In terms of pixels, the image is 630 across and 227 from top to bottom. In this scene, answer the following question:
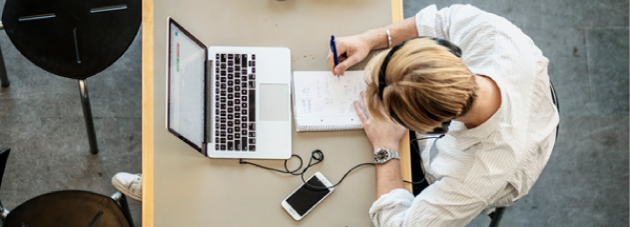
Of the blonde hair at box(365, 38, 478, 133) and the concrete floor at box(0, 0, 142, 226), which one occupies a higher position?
the blonde hair at box(365, 38, 478, 133)

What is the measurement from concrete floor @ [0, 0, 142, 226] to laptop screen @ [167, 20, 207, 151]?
91cm

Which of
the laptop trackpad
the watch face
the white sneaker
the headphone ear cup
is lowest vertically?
the white sneaker

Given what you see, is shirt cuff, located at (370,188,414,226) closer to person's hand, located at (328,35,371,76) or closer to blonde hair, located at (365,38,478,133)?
blonde hair, located at (365,38,478,133)

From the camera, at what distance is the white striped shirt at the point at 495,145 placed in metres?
1.01

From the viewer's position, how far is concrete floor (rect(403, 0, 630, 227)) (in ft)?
6.57

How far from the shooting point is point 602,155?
204cm

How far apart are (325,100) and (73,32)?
95cm

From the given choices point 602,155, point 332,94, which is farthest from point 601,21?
point 332,94

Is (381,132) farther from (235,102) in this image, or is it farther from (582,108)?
(582,108)

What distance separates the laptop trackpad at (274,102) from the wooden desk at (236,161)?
0.25ft

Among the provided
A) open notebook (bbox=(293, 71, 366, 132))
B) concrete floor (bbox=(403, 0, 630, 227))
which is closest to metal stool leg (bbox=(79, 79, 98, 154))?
open notebook (bbox=(293, 71, 366, 132))

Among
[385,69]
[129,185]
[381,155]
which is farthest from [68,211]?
[385,69]

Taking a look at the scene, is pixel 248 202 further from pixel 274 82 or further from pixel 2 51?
pixel 2 51

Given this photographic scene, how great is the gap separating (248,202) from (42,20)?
1.02 meters
